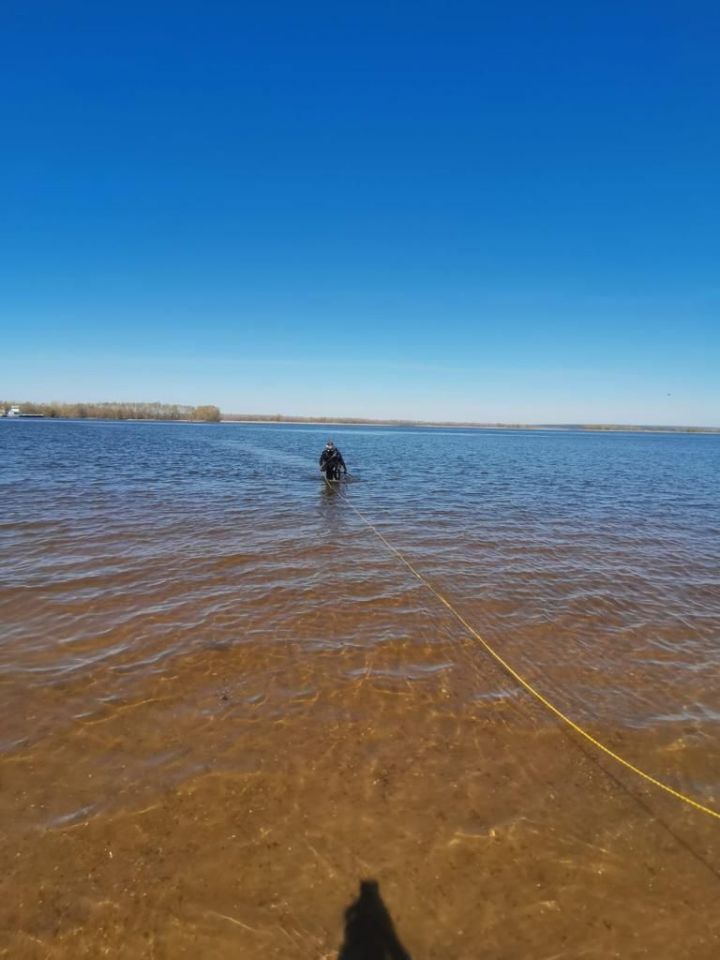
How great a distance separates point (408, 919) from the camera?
3.41 metres

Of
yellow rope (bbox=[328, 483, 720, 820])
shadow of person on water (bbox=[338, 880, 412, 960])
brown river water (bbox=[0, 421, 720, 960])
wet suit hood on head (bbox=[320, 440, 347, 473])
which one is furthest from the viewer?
wet suit hood on head (bbox=[320, 440, 347, 473])

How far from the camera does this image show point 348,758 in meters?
4.99

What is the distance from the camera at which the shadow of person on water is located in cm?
319

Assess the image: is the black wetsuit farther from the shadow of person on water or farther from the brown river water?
the shadow of person on water

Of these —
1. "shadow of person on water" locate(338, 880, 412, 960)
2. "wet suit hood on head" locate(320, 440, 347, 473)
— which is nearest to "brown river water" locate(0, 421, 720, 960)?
"shadow of person on water" locate(338, 880, 412, 960)

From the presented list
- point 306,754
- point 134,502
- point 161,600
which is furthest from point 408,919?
point 134,502

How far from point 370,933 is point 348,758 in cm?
172

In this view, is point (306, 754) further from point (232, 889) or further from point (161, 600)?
point (161, 600)

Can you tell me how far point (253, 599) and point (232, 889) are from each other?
5769 mm

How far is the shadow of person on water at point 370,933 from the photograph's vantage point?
319 centimetres

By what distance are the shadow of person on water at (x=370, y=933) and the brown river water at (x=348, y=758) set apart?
0.06ft

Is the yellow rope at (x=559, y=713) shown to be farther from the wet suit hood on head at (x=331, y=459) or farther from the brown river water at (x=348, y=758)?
the wet suit hood on head at (x=331, y=459)

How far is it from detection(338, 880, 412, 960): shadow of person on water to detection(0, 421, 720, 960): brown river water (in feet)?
0.06

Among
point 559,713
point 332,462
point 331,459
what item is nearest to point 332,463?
point 332,462
